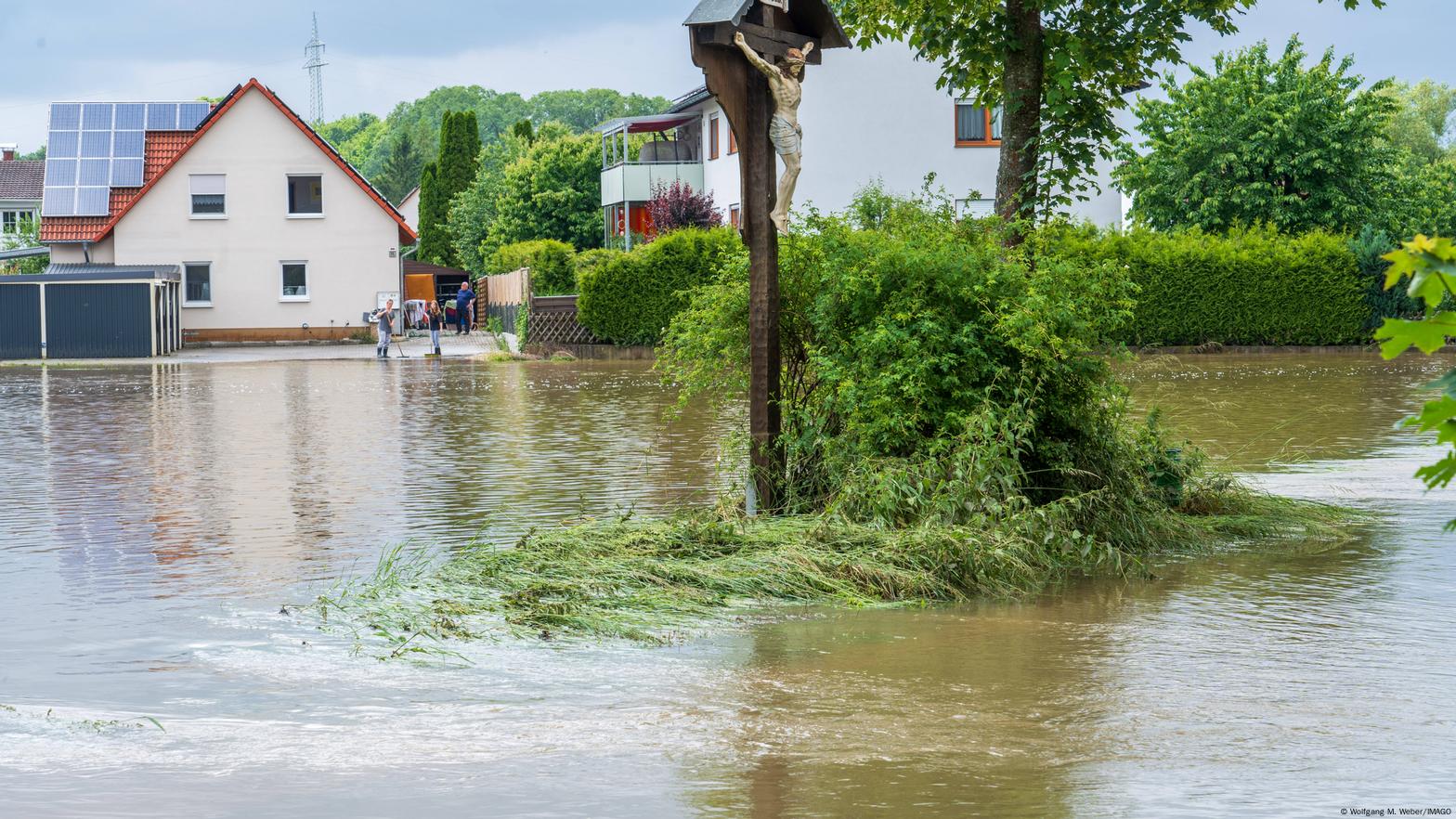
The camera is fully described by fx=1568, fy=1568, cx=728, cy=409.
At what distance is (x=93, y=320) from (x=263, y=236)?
10.5 metres

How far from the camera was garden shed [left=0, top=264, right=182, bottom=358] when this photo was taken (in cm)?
4047

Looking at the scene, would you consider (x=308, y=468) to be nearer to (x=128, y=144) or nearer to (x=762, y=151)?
(x=762, y=151)

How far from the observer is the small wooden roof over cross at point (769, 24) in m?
9.82

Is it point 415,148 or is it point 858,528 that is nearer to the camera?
point 858,528

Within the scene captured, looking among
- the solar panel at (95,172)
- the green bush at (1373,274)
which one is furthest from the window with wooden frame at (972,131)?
the solar panel at (95,172)

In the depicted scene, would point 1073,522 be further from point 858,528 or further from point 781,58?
point 781,58

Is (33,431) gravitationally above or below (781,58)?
below

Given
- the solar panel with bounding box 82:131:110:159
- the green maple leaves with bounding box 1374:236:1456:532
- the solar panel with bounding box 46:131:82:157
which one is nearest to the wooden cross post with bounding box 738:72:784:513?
the green maple leaves with bounding box 1374:236:1456:532

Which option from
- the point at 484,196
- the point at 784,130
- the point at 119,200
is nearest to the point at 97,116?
the point at 119,200

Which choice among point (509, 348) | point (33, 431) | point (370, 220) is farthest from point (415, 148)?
point (33, 431)

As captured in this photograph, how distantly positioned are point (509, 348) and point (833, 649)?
36080 mm

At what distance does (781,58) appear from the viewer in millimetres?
10273

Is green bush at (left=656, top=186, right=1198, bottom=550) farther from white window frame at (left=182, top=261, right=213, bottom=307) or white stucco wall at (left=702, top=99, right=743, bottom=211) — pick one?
white window frame at (left=182, top=261, right=213, bottom=307)

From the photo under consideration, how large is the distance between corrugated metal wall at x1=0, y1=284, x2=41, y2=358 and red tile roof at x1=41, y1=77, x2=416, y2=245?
9556 mm
